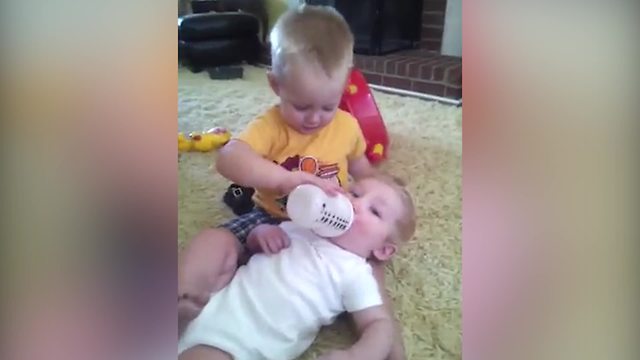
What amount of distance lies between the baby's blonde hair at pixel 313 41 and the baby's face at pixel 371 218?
117 millimetres

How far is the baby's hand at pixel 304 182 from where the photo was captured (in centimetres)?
50

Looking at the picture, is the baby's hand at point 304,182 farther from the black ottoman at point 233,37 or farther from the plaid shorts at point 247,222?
the black ottoman at point 233,37

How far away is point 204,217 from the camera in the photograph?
52 centimetres

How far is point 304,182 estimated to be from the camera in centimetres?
52

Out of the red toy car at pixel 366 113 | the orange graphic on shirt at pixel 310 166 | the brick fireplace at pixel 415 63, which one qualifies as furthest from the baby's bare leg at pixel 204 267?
the brick fireplace at pixel 415 63

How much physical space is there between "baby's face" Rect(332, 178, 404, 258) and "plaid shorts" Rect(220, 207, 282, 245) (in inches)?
3.0

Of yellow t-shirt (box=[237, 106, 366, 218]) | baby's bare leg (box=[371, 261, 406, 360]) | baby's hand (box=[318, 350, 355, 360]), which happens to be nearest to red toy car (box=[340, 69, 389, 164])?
yellow t-shirt (box=[237, 106, 366, 218])

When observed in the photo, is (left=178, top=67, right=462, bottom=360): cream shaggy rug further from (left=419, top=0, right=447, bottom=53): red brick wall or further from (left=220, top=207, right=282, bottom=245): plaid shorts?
(left=419, top=0, right=447, bottom=53): red brick wall

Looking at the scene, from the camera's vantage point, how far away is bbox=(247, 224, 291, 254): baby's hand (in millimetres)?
500
